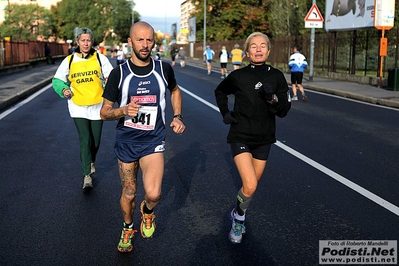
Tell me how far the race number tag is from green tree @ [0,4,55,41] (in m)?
86.3

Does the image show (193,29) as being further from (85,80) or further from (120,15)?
(85,80)

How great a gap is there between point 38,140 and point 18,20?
285ft

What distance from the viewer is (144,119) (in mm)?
4230

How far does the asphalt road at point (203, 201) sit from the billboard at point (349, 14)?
571 inches

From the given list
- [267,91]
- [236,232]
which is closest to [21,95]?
[236,232]

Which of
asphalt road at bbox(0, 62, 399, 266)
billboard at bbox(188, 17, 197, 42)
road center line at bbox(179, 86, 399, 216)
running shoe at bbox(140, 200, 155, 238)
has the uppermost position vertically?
billboard at bbox(188, 17, 197, 42)

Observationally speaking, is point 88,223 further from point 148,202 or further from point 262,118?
point 262,118

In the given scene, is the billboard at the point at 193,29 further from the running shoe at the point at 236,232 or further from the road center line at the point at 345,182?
the running shoe at the point at 236,232

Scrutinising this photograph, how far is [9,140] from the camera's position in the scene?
973cm

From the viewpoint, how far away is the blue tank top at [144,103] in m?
4.14

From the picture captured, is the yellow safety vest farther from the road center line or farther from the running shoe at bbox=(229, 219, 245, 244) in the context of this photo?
the road center line

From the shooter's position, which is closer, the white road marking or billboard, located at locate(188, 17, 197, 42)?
the white road marking

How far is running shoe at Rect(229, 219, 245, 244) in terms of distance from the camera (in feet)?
14.7

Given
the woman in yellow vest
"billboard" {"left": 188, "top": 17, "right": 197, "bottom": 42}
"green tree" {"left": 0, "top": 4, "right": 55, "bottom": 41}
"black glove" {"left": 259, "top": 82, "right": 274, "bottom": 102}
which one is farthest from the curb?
"green tree" {"left": 0, "top": 4, "right": 55, "bottom": 41}
